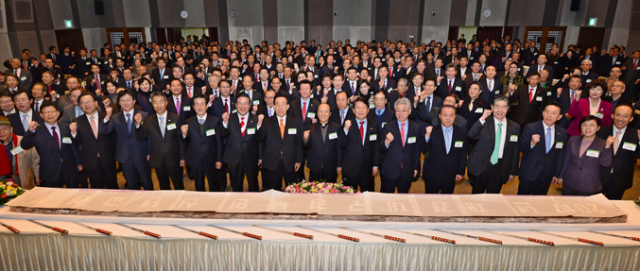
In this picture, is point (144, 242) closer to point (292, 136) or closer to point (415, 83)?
point (292, 136)

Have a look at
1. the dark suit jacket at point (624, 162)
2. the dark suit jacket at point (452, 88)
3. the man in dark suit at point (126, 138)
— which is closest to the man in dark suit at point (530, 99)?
the dark suit jacket at point (452, 88)

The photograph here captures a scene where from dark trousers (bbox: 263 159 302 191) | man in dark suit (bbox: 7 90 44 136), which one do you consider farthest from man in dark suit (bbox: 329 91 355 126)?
man in dark suit (bbox: 7 90 44 136)

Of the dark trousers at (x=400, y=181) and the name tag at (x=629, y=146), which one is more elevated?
the name tag at (x=629, y=146)

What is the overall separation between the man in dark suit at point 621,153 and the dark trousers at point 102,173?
6053 mm

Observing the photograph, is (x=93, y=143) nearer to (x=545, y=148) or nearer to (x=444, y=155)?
(x=444, y=155)

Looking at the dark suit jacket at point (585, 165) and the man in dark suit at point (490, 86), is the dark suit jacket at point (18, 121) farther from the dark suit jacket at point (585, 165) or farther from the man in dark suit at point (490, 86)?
the man in dark suit at point (490, 86)

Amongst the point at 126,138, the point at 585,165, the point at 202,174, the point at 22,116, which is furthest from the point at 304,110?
the point at 22,116

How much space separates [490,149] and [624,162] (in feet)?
4.61

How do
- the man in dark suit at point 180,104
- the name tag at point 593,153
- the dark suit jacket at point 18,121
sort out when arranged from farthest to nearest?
the man in dark suit at point 180,104 → the dark suit jacket at point 18,121 → the name tag at point 593,153

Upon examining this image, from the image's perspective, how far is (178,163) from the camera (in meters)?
4.52

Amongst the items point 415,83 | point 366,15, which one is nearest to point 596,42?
point 366,15

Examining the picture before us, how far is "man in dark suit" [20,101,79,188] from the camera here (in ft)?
13.4

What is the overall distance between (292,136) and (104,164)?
254 cm

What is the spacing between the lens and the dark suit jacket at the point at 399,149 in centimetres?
412
